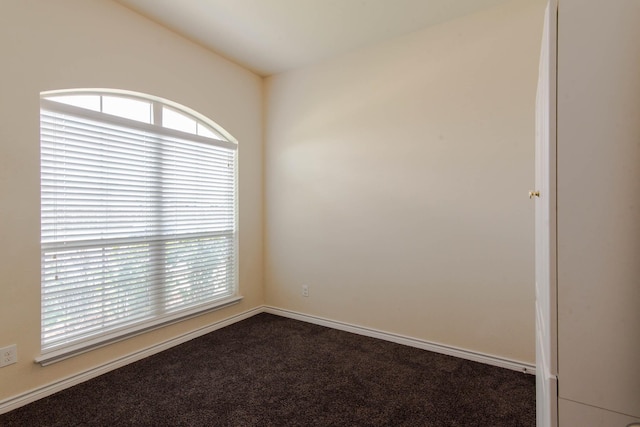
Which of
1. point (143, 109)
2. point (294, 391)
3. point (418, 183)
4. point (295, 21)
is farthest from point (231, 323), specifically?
point (295, 21)

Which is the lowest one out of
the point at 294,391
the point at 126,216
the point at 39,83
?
the point at 294,391

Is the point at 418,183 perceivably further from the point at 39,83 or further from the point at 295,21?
the point at 39,83

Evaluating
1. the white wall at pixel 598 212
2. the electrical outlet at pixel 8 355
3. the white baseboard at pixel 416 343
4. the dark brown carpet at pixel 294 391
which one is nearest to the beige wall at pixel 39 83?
the electrical outlet at pixel 8 355

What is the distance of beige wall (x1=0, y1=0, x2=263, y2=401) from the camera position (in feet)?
6.55

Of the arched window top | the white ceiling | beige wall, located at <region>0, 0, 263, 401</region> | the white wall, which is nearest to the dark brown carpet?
beige wall, located at <region>0, 0, 263, 401</region>

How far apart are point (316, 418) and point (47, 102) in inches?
104

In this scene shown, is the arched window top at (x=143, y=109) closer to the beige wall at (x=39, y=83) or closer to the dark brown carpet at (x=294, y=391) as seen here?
the beige wall at (x=39, y=83)

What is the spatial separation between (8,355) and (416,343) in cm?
290

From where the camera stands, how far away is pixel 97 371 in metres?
2.42

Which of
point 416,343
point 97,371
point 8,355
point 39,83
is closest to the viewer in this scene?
point 8,355

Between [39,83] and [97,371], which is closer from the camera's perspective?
[39,83]

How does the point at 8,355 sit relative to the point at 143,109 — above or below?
below

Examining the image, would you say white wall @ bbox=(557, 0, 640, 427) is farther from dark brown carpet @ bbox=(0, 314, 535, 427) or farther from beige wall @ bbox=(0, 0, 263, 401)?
beige wall @ bbox=(0, 0, 263, 401)

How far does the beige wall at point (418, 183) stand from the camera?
247 centimetres
